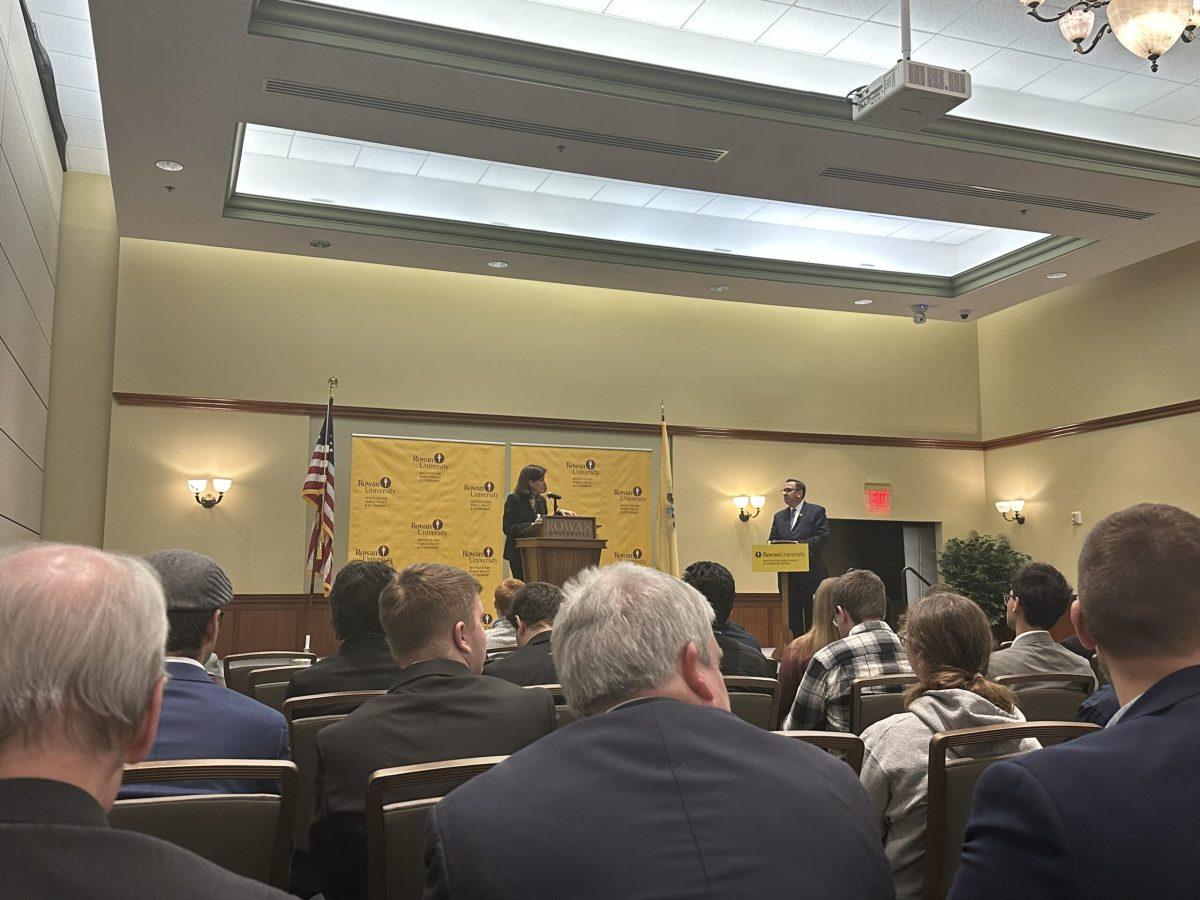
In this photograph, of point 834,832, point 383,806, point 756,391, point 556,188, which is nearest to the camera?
point 834,832

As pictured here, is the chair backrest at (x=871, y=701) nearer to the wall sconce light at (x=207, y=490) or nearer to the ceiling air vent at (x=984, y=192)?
the ceiling air vent at (x=984, y=192)

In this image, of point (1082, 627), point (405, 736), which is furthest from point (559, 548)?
point (1082, 627)

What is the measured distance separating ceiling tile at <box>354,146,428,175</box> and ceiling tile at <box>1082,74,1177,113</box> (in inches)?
219

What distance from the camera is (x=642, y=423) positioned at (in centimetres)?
1173

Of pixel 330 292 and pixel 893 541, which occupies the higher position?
pixel 330 292

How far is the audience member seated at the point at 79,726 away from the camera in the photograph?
93cm

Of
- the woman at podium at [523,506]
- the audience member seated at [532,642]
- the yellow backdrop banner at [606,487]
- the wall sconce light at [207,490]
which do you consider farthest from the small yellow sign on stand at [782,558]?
the wall sconce light at [207,490]

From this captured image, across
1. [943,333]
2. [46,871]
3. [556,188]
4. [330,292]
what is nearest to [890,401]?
[943,333]

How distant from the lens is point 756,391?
12.2 metres

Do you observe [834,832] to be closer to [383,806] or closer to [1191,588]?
[1191,588]

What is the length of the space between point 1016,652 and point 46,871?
3924 millimetres

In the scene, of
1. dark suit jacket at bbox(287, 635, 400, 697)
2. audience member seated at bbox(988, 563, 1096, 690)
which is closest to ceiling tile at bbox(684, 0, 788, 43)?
audience member seated at bbox(988, 563, 1096, 690)

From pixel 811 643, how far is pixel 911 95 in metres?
3.51

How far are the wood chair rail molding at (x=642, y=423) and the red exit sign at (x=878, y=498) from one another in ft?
1.74
